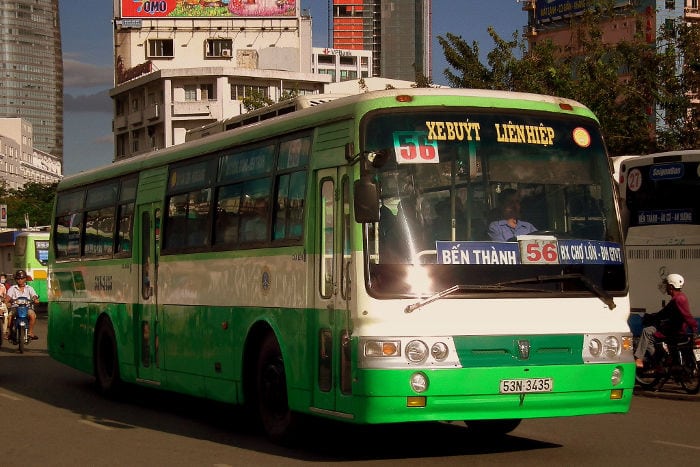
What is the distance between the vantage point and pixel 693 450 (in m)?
11.4

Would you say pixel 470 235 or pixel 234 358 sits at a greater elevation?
pixel 470 235

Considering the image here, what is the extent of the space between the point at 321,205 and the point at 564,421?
4.30 meters

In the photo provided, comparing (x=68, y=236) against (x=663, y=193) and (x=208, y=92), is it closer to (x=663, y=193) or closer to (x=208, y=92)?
(x=663, y=193)

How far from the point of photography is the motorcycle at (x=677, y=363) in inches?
684

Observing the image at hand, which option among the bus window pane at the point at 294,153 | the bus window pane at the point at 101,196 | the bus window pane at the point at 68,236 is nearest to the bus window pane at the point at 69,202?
the bus window pane at the point at 68,236

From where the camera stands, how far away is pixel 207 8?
122188mm

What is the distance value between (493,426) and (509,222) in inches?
105

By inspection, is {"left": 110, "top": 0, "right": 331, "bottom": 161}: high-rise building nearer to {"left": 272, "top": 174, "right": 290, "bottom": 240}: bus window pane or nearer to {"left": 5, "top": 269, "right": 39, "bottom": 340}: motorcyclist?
{"left": 5, "top": 269, "right": 39, "bottom": 340}: motorcyclist

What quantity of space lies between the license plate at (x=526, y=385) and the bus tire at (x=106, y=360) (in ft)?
25.7

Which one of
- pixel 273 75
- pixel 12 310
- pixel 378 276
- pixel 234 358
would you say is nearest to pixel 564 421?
pixel 234 358

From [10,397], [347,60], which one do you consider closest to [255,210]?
[10,397]

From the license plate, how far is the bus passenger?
3.64 ft

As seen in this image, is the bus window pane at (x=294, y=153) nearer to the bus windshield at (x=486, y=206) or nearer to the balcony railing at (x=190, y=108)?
the bus windshield at (x=486, y=206)

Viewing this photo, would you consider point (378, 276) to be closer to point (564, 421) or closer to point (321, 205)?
point (321, 205)
